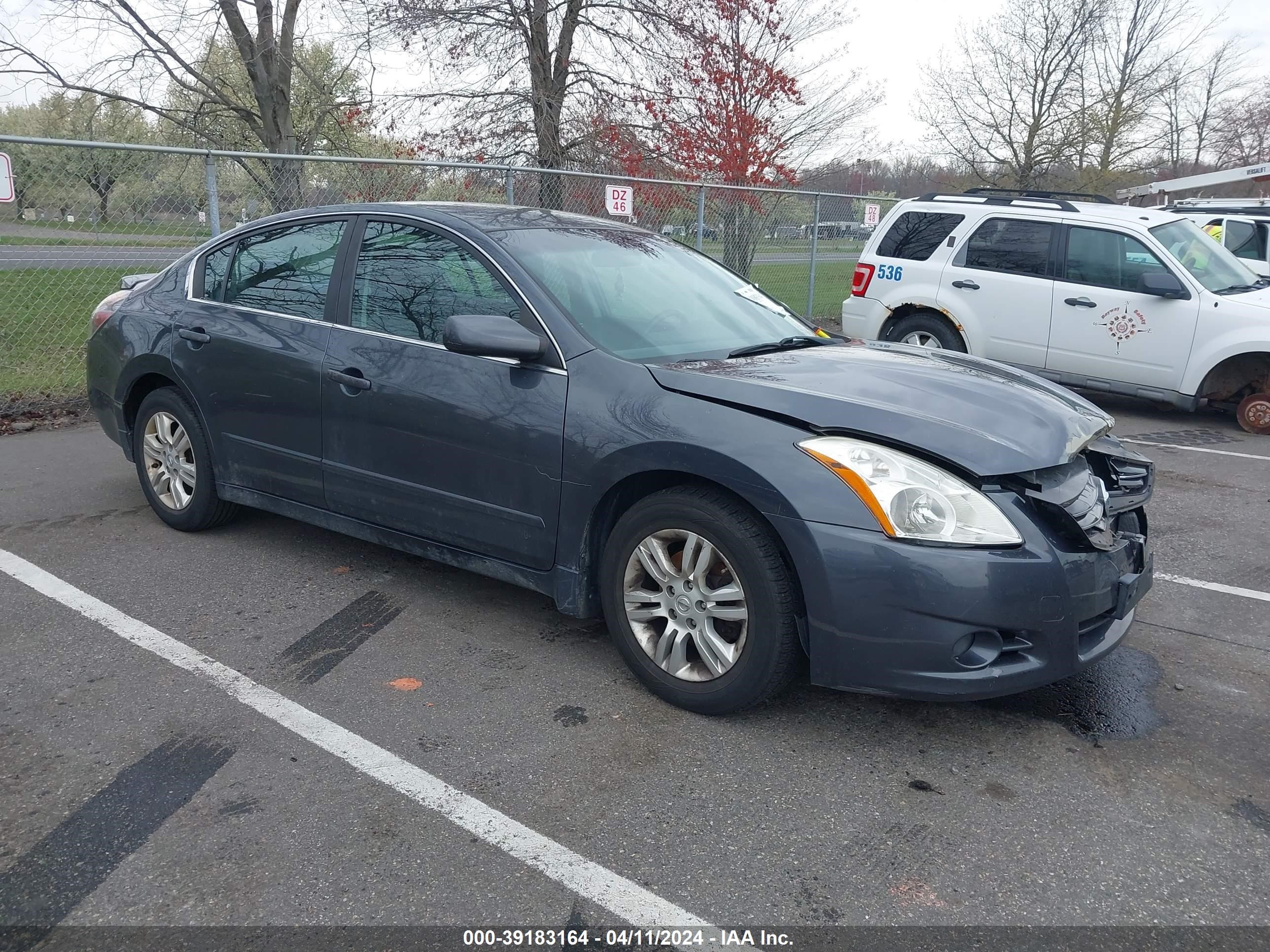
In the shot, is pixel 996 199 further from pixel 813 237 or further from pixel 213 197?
pixel 213 197

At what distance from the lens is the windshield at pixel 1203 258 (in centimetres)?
857

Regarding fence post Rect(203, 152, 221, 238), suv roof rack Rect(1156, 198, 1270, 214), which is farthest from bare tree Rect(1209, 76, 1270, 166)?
fence post Rect(203, 152, 221, 238)

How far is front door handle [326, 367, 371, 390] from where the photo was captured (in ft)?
13.6

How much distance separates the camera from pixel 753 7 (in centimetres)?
1691

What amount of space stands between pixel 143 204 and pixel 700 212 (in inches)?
236

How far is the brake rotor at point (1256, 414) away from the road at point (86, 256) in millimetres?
8785

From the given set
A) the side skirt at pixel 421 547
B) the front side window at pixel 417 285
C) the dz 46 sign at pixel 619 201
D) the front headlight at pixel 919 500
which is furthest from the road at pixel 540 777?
the dz 46 sign at pixel 619 201

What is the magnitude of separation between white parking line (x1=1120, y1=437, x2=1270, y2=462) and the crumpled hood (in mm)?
4481

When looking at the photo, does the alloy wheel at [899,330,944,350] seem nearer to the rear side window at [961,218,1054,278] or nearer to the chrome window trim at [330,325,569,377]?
the rear side window at [961,218,1054,278]

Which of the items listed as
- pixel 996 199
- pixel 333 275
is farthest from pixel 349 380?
pixel 996 199

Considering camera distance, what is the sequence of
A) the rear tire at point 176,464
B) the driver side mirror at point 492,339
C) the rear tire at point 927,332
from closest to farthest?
1. the driver side mirror at point 492,339
2. the rear tire at point 176,464
3. the rear tire at point 927,332

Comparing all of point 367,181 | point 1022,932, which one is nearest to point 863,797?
point 1022,932

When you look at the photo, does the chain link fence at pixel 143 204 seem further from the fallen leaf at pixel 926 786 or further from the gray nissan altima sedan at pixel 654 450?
the fallen leaf at pixel 926 786

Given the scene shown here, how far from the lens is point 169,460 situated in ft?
16.8
